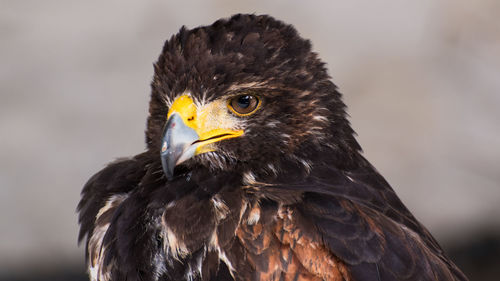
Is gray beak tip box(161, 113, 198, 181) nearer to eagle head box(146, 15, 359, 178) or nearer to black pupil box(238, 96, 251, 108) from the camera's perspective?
eagle head box(146, 15, 359, 178)

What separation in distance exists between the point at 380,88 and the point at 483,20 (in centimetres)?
111

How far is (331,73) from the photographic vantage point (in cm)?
789

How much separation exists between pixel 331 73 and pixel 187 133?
3.92m

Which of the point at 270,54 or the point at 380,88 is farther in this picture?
the point at 380,88

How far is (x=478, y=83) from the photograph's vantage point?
8.12 metres

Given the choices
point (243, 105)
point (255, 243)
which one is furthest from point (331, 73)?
point (255, 243)

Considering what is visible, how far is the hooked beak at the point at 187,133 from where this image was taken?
3988mm

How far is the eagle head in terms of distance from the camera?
4.18 metres

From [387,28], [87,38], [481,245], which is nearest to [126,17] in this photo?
[87,38]

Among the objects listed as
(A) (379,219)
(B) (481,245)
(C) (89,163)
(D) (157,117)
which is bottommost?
(B) (481,245)

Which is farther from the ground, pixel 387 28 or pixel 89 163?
pixel 387 28

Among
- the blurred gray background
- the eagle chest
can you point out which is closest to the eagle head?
the eagle chest

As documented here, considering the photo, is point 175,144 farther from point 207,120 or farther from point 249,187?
point 249,187

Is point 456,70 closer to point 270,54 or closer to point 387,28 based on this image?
point 387,28
